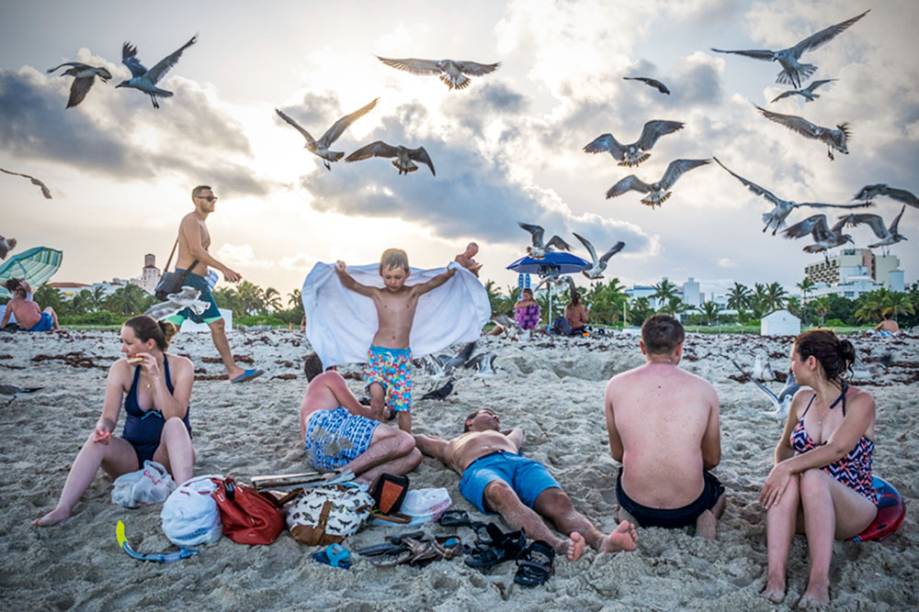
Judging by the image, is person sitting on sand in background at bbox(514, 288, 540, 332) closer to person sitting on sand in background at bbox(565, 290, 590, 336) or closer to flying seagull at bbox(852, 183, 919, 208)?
person sitting on sand in background at bbox(565, 290, 590, 336)

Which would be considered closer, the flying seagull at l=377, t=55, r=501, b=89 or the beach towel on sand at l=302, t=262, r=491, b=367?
the beach towel on sand at l=302, t=262, r=491, b=367

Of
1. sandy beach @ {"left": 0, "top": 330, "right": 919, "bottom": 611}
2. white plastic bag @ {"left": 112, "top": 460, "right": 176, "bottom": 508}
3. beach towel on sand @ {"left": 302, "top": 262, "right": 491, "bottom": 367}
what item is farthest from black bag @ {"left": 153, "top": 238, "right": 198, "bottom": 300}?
white plastic bag @ {"left": 112, "top": 460, "right": 176, "bottom": 508}

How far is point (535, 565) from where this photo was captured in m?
2.46

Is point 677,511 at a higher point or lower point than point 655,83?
lower

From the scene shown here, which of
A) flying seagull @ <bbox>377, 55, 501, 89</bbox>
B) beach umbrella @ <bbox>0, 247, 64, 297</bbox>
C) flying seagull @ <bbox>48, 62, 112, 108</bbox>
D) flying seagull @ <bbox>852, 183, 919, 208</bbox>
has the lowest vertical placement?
beach umbrella @ <bbox>0, 247, 64, 297</bbox>

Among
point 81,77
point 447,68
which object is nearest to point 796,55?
point 447,68

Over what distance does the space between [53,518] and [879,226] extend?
1307 cm

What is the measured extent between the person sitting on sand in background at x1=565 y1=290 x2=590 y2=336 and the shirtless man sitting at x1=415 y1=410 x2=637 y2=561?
11867 mm

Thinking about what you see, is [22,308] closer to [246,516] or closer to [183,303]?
[183,303]

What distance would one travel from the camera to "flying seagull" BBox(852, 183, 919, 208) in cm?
862

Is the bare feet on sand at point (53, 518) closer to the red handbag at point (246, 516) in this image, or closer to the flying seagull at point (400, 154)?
the red handbag at point (246, 516)

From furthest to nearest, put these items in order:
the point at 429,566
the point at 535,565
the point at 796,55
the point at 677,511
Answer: the point at 796,55 < the point at 677,511 < the point at 429,566 < the point at 535,565

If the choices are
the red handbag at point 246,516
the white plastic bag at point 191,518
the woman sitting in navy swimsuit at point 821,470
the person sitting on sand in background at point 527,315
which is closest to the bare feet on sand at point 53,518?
the white plastic bag at point 191,518

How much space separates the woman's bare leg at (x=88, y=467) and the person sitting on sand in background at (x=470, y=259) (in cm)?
290
